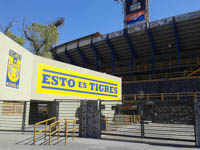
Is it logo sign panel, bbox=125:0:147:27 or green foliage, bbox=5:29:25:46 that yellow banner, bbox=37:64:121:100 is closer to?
logo sign panel, bbox=125:0:147:27

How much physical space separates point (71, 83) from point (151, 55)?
990 inches

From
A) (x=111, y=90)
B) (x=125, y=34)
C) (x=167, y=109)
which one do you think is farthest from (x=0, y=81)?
(x=125, y=34)

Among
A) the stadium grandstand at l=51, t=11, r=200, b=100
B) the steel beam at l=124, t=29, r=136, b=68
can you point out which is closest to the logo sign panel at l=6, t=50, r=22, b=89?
the stadium grandstand at l=51, t=11, r=200, b=100

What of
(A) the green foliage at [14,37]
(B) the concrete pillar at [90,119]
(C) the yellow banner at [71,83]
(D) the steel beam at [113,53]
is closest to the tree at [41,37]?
(A) the green foliage at [14,37]

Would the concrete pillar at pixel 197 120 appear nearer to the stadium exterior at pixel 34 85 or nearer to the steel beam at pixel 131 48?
the stadium exterior at pixel 34 85

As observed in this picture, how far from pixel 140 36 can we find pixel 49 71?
2387 cm

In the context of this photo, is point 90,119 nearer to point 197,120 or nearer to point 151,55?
point 197,120

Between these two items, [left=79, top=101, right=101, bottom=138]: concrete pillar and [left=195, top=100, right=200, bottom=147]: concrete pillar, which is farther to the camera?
[left=79, top=101, right=101, bottom=138]: concrete pillar

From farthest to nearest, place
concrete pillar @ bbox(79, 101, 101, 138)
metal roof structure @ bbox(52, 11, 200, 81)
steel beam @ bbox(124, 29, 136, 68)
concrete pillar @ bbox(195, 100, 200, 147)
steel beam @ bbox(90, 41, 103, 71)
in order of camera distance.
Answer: steel beam @ bbox(90, 41, 103, 71)
steel beam @ bbox(124, 29, 136, 68)
metal roof structure @ bbox(52, 11, 200, 81)
concrete pillar @ bbox(79, 101, 101, 138)
concrete pillar @ bbox(195, 100, 200, 147)

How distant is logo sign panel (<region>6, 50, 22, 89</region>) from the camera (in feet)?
38.0

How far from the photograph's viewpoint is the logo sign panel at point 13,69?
11.6 meters

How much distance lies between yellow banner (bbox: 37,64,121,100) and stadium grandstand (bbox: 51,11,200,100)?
8.01 meters

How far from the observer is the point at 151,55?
38156 mm

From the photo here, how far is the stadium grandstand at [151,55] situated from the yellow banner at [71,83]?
8006mm
